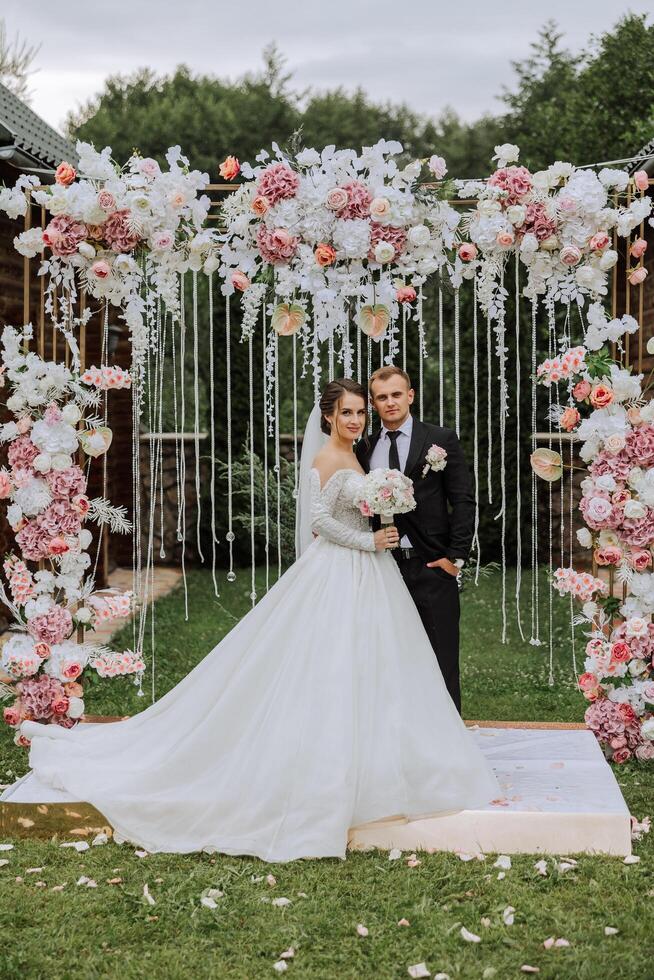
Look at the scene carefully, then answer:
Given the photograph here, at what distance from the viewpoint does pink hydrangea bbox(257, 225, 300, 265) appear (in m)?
4.78

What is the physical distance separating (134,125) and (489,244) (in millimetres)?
17544

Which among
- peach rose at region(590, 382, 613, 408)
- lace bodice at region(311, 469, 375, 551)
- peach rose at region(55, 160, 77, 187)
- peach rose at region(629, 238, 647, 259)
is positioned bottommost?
lace bodice at region(311, 469, 375, 551)

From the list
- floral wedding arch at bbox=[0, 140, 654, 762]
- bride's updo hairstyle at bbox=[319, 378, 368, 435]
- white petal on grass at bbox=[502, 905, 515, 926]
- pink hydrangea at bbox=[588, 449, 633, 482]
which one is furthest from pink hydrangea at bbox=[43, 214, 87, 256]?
white petal on grass at bbox=[502, 905, 515, 926]

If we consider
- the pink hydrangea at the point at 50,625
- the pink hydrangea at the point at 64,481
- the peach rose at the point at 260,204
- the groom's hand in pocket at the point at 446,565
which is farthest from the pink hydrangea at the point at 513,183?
the pink hydrangea at the point at 50,625

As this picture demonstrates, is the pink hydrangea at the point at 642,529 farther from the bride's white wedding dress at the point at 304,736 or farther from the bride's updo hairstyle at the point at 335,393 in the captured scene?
the bride's updo hairstyle at the point at 335,393

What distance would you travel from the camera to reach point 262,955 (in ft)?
10.5

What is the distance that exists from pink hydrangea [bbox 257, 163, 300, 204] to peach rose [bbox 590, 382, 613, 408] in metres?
1.60

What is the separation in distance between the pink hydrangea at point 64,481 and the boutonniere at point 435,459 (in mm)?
1635

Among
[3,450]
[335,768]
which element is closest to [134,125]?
[3,450]

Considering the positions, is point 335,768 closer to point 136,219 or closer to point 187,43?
point 136,219

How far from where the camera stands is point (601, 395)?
484 cm

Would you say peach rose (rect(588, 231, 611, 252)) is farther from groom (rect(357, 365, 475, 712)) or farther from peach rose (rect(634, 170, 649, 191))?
groom (rect(357, 365, 475, 712))

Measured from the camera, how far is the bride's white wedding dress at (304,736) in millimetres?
3857

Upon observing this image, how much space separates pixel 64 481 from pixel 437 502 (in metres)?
1.75
